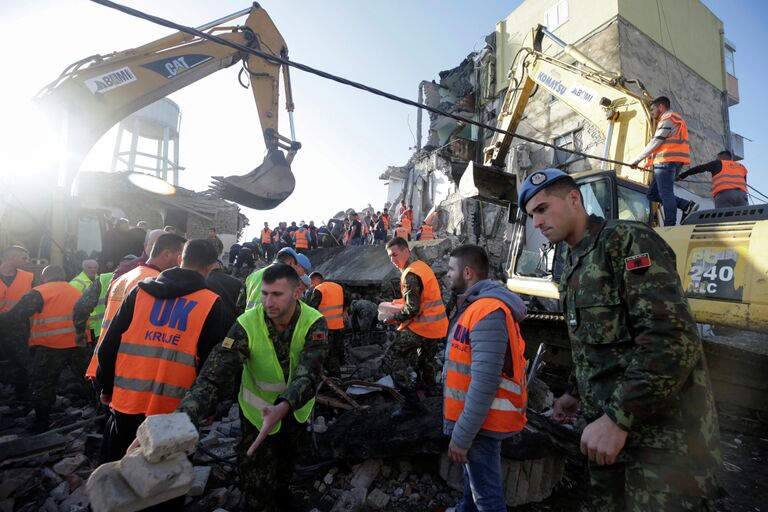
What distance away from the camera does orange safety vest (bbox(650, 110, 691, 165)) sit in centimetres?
435

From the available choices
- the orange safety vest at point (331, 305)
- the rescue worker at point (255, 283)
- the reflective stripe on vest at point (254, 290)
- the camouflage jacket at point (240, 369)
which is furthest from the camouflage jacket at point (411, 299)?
the camouflage jacket at point (240, 369)

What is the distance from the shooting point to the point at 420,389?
15.0 ft

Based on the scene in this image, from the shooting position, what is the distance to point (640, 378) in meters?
1.22

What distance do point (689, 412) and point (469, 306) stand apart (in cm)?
105

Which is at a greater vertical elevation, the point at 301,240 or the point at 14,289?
the point at 301,240

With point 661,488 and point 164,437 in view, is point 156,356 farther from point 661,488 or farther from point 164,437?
point 661,488

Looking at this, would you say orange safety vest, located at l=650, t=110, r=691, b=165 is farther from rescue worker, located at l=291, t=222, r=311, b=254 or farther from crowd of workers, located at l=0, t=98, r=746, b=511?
rescue worker, located at l=291, t=222, r=311, b=254

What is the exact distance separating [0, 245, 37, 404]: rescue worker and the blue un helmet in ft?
22.6

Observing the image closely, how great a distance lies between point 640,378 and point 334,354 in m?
5.01

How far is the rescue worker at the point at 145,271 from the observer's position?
9.32 ft

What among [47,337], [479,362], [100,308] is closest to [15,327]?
[47,337]

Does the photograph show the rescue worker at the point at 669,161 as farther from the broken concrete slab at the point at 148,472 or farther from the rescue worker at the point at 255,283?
the broken concrete slab at the point at 148,472

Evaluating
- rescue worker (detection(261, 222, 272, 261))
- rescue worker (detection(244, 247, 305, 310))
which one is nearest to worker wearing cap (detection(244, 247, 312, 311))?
rescue worker (detection(244, 247, 305, 310))

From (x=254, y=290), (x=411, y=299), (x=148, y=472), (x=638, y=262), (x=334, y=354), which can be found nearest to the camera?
(x=148, y=472)
